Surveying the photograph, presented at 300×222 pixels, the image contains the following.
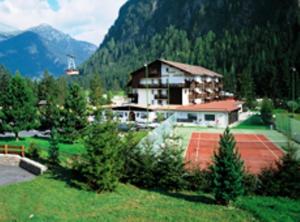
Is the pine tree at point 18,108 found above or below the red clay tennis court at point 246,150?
above

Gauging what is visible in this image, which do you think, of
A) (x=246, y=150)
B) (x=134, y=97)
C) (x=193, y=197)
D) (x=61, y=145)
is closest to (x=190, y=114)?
(x=134, y=97)

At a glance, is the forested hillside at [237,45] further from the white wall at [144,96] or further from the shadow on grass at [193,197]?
the shadow on grass at [193,197]

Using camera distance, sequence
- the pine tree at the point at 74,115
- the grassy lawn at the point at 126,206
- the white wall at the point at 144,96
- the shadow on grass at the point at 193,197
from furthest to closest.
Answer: the white wall at the point at 144,96, the pine tree at the point at 74,115, the shadow on grass at the point at 193,197, the grassy lawn at the point at 126,206

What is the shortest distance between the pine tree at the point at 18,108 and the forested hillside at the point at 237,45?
164ft

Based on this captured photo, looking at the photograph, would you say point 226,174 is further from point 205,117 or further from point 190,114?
point 190,114

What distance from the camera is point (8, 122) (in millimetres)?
33250

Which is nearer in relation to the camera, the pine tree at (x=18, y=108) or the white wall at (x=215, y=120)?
the pine tree at (x=18, y=108)

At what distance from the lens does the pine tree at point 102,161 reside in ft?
52.1

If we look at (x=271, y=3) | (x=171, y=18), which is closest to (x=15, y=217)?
(x=271, y=3)

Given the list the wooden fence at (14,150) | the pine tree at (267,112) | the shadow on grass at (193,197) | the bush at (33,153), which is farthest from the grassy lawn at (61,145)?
the pine tree at (267,112)

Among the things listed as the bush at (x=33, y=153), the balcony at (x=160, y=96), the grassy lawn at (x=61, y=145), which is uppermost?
the balcony at (x=160, y=96)

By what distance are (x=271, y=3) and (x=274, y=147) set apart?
136376mm

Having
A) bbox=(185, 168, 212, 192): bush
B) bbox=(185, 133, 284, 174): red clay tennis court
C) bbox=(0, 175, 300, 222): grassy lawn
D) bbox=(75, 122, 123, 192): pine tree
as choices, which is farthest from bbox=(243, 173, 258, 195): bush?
bbox=(75, 122, 123, 192): pine tree

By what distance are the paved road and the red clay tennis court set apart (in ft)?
33.2
